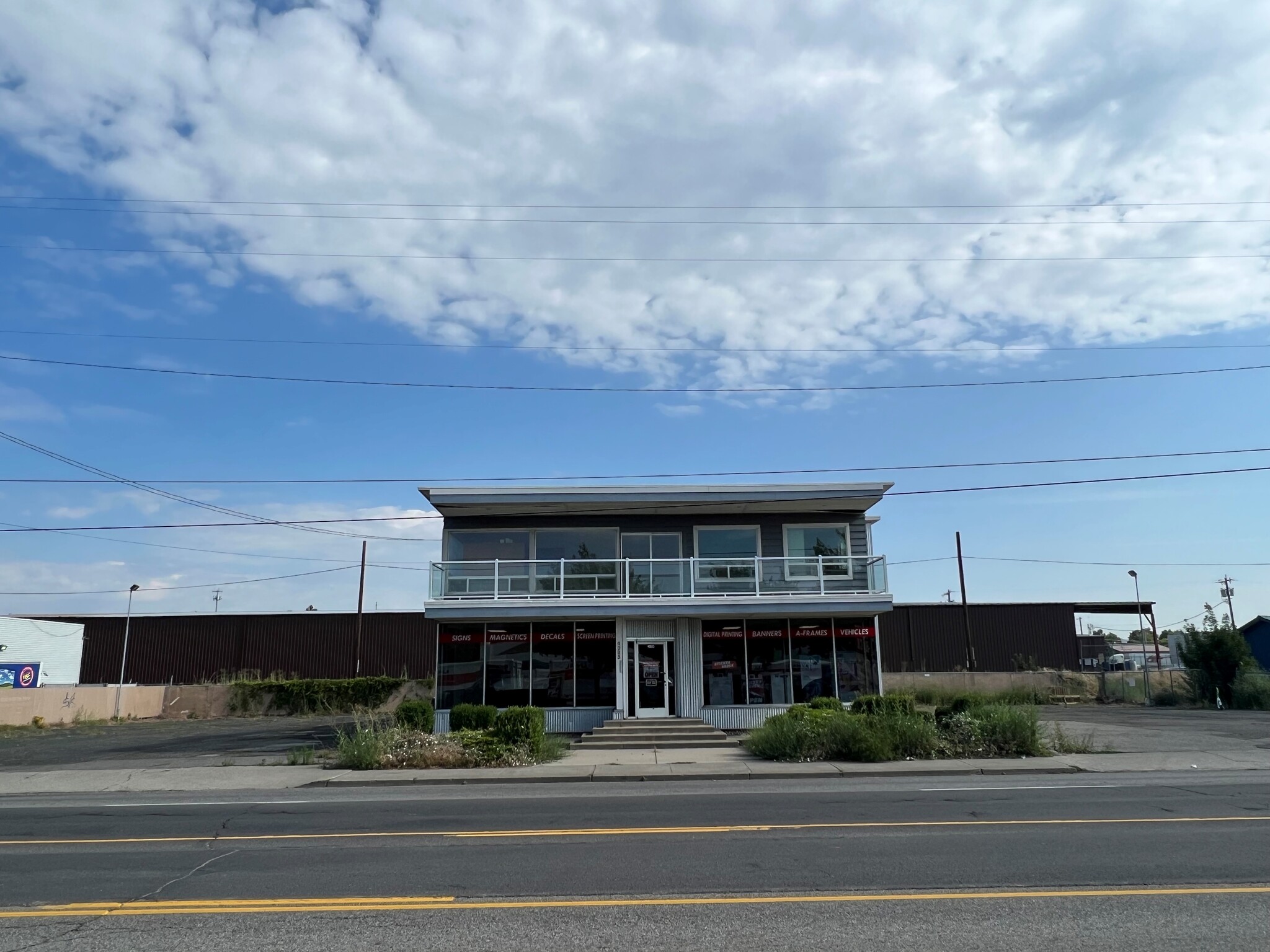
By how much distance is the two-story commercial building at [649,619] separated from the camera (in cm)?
2508

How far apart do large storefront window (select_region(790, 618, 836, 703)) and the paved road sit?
12.4 metres

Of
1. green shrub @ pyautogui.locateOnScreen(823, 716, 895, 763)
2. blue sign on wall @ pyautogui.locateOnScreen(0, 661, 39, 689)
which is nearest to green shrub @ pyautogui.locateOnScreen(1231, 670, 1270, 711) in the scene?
green shrub @ pyautogui.locateOnScreen(823, 716, 895, 763)

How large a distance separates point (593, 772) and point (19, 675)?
33.1 meters

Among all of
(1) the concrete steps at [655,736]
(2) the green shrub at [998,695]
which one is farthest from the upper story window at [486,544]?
(2) the green shrub at [998,695]

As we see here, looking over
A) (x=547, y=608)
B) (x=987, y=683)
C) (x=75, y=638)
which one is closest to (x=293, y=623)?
(x=75, y=638)

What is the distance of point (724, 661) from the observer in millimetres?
25641

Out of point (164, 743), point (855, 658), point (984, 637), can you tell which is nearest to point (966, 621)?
point (984, 637)

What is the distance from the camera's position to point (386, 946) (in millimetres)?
6012

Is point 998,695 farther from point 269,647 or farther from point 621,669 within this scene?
point 269,647

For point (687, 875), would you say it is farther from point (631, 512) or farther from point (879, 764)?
point (631, 512)

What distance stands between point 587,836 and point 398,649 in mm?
38337

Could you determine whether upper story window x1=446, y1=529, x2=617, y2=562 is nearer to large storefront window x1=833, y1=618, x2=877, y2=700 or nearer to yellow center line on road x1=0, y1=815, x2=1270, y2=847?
large storefront window x1=833, y1=618, x2=877, y2=700

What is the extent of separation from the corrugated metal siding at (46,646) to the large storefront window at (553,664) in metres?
28.0

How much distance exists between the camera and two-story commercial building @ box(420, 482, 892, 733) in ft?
82.3
